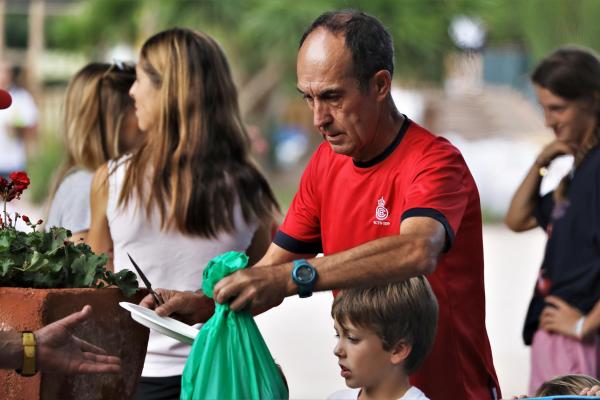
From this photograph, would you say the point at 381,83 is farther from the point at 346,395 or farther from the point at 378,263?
the point at 346,395

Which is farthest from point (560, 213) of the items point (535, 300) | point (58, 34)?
point (58, 34)

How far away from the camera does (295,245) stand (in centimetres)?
364

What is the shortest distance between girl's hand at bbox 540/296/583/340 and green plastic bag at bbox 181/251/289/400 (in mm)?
2361

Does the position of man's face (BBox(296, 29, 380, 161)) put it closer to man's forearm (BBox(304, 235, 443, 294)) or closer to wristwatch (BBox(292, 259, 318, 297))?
man's forearm (BBox(304, 235, 443, 294))

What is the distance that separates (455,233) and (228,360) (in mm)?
673

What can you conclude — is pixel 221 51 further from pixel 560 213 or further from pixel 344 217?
pixel 560 213

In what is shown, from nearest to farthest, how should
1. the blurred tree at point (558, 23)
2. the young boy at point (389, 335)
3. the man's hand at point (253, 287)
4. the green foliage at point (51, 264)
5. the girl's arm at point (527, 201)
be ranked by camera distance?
the man's hand at point (253, 287)
the green foliage at point (51, 264)
the young boy at point (389, 335)
the girl's arm at point (527, 201)
the blurred tree at point (558, 23)

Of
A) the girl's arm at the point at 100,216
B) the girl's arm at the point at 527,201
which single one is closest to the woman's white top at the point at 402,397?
the girl's arm at the point at 100,216

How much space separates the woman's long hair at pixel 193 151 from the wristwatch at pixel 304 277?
123cm

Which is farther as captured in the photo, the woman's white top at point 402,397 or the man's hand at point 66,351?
the woman's white top at point 402,397

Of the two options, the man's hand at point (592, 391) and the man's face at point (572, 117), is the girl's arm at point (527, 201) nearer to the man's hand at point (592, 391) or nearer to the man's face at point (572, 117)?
the man's face at point (572, 117)

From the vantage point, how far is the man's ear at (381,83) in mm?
3334

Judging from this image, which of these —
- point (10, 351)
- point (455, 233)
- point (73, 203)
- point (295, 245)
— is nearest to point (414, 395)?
point (455, 233)

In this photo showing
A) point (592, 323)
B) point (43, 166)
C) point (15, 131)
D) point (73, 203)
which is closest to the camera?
point (73, 203)
